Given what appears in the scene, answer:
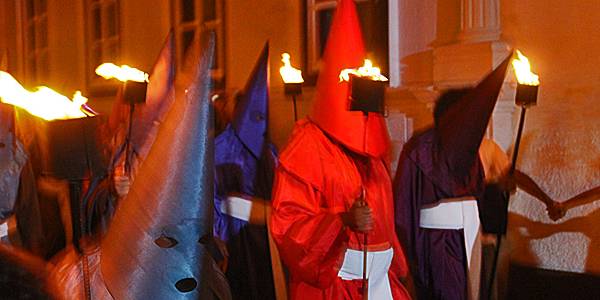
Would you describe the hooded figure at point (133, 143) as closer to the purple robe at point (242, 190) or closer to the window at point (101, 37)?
the purple robe at point (242, 190)

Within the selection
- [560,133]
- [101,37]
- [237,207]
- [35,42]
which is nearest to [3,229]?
[237,207]

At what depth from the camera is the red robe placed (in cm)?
241

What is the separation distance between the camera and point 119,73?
8.61 feet

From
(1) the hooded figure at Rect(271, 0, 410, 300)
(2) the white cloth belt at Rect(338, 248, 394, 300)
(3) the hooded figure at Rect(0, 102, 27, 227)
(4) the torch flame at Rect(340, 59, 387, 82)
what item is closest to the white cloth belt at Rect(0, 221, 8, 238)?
(3) the hooded figure at Rect(0, 102, 27, 227)

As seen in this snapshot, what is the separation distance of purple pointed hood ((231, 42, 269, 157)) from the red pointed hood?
121cm

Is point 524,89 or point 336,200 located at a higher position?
point 524,89

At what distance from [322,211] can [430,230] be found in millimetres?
1049

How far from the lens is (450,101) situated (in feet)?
12.3

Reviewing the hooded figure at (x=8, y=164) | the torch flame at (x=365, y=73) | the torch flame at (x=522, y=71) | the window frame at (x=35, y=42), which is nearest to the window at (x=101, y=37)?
the window frame at (x=35, y=42)

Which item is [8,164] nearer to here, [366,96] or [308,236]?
[308,236]

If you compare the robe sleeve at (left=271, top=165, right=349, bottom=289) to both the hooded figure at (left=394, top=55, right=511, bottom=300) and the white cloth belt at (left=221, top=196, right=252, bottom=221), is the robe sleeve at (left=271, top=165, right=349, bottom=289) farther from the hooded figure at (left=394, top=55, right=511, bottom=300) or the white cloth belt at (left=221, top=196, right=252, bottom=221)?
the white cloth belt at (left=221, top=196, right=252, bottom=221)

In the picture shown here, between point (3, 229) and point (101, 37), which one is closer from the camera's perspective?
point (3, 229)

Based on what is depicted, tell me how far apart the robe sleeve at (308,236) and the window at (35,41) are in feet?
32.0

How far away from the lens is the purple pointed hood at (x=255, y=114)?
403cm
